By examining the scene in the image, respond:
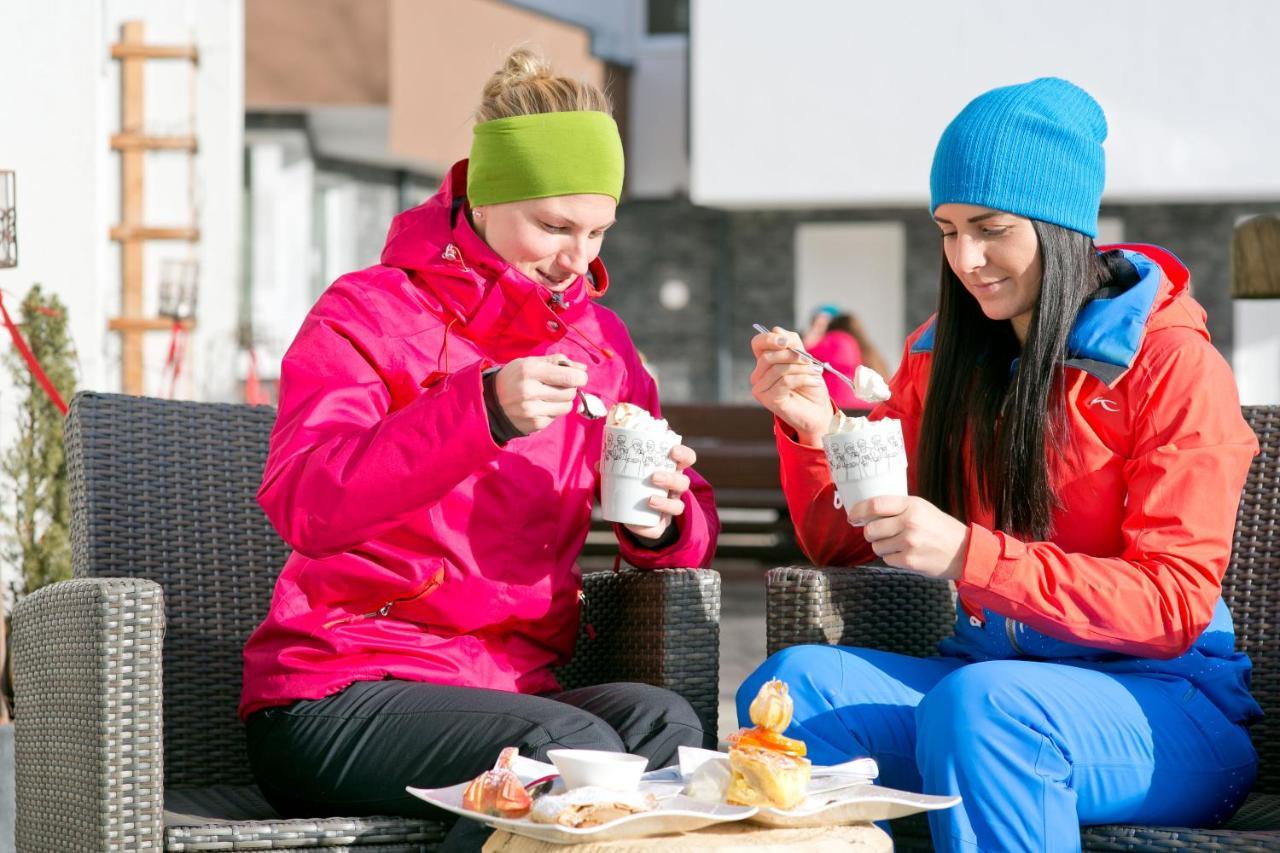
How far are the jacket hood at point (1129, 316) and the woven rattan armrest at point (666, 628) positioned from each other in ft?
2.24

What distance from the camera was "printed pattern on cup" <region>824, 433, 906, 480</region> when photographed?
2.27m

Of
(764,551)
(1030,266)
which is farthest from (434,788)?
(764,551)

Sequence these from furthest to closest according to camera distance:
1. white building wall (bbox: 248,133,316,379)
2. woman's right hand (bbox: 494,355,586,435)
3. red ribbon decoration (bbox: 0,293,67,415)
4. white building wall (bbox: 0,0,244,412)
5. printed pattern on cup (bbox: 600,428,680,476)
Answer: white building wall (bbox: 248,133,316,379) → white building wall (bbox: 0,0,244,412) → red ribbon decoration (bbox: 0,293,67,415) → printed pattern on cup (bbox: 600,428,680,476) → woman's right hand (bbox: 494,355,586,435)

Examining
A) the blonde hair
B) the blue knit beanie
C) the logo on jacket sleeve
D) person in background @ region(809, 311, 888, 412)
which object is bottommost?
the logo on jacket sleeve

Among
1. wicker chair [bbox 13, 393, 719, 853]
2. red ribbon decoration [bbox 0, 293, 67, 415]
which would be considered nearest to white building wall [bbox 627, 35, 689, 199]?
red ribbon decoration [bbox 0, 293, 67, 415]

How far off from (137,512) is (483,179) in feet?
2.85

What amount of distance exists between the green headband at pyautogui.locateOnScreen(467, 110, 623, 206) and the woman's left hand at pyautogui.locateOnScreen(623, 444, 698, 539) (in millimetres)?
439

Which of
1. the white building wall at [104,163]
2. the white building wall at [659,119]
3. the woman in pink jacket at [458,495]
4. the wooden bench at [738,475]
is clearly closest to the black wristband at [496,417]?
the woman in pink jacket at [458,495]

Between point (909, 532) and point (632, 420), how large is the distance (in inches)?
17.1

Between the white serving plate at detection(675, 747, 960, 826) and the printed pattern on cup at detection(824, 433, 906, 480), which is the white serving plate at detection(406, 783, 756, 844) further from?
the printed pattern on cup at detection(824, 433, 906, 480)

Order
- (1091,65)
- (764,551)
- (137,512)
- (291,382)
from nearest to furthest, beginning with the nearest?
1. (291,382)
2. (137,512)
3. (764,551)
4. (1091,65)

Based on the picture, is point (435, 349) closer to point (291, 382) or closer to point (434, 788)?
point (291, 382)

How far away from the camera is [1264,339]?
55.5 feet

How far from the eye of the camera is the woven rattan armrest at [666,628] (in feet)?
8.95
